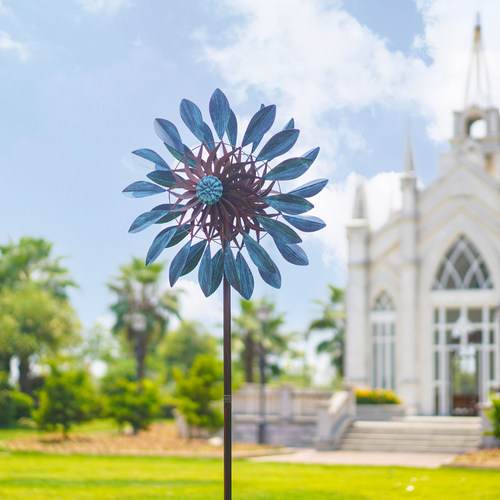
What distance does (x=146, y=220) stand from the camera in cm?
799

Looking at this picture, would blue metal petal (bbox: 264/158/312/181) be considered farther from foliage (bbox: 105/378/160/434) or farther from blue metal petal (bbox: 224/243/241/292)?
foliage (bbox: 105/378/160/434)

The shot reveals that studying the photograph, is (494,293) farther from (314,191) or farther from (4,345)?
(314,191)

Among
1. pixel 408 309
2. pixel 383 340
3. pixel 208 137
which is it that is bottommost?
pixel 383 340

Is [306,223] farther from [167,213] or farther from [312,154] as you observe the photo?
[167,213]

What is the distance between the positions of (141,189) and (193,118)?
86 centimetres

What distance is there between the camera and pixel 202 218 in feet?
25.4

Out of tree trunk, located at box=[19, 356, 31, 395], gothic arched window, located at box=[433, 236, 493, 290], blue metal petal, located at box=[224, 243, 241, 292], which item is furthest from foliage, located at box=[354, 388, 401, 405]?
blue metal petal, located at box=[224, 243, 241, 292]

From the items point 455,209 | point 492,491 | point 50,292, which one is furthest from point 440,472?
point 50,292

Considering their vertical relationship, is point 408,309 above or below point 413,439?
above

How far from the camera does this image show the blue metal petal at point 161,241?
787 cm

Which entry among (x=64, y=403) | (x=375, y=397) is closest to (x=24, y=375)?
(x=64, y=403)

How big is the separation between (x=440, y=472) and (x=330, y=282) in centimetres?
3099

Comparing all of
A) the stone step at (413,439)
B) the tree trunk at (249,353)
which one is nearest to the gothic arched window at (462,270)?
the stone step at (413,439)

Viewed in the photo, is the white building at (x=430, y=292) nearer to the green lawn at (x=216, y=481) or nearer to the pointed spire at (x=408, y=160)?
the pointed spire at (x=408, y=160)
